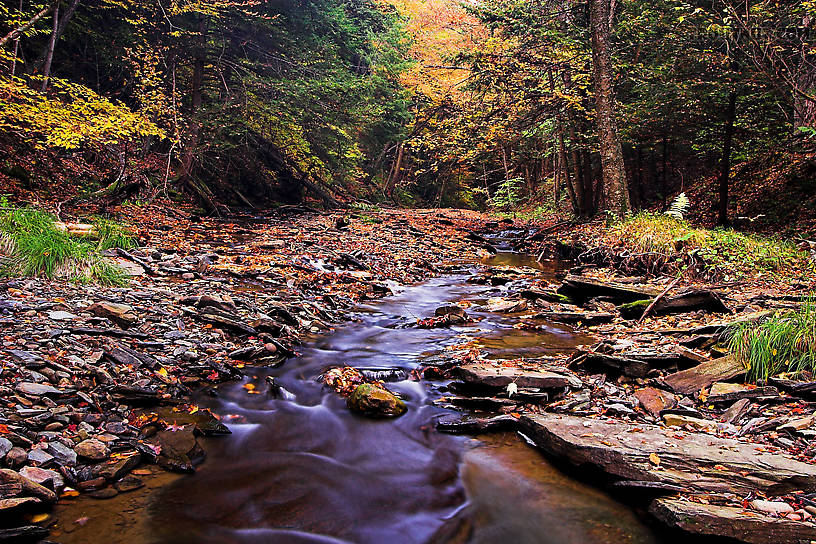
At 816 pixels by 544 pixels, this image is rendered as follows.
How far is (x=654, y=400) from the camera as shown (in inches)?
162

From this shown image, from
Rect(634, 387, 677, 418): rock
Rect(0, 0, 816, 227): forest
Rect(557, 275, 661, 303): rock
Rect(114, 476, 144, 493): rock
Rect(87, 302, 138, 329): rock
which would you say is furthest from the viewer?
Rect(0, 0, 816, 227): forest

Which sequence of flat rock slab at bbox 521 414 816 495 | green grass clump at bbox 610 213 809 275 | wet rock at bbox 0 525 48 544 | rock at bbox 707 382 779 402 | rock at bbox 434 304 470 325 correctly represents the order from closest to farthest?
wet rock at bbox 0 525 48 544 → flat rock slab at bbox 521 414 816 495 → rock at bbox 707 382 779 402 → rock at bbox 434 304 470 325 → green grass clump at bbox 610 213 809 275

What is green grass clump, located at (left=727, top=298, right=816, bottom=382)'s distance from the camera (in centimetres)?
401

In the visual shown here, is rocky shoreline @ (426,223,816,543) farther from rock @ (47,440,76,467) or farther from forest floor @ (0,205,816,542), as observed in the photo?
rock @ (47,440,76,467)

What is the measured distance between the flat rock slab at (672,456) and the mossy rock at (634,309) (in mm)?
3452

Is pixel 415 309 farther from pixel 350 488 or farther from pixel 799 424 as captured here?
pixel 799 424

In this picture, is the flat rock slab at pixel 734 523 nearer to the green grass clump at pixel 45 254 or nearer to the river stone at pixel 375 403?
the river stone at pixel 375 403

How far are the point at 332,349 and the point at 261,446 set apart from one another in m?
2.15

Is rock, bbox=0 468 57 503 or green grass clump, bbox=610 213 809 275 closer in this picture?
rock, bbox=0 468 57 503

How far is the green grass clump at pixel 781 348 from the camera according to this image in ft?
13.2

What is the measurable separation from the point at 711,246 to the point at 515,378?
653 cm

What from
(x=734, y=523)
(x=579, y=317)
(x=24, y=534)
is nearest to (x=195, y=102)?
(x=579, y=317)

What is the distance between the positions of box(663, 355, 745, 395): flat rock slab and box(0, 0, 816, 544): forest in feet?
0.08

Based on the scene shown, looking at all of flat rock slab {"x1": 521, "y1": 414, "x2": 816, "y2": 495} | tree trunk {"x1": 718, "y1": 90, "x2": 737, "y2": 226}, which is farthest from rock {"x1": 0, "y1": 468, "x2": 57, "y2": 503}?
tree trunk {"x1": 718, "y1": 90, "x2": 737, "y2": 226}
